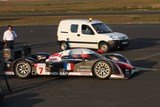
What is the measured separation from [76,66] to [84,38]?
9.61 m

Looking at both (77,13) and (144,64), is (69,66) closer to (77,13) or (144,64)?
(144,64)

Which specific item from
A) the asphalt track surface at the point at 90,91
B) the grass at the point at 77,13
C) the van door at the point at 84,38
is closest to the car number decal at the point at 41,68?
the asphalt track surface at the point at 90,91

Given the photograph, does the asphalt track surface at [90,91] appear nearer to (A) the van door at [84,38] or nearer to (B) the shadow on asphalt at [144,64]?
(B) the shadow on asphalt at [144,64]

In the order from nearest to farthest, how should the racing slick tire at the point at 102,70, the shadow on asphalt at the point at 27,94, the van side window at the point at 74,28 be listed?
the shadow on asphalt at the point at 27,94 < the racing slick tire at the point at 102,70 < the van side window at the point at 74,28

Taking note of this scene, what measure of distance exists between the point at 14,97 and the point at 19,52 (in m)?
4.57

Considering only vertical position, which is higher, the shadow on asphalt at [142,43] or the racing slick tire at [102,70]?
the shadow on asphalt at [142,43]

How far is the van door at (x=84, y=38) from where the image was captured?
26328mm

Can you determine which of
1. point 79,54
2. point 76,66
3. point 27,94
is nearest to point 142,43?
point 79,54

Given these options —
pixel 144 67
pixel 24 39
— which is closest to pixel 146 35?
pixel 24 39

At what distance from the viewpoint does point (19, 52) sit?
60.2ft

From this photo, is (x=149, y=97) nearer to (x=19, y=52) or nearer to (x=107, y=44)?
(x=19, y=52)

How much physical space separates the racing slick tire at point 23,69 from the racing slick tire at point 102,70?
7.81 ft

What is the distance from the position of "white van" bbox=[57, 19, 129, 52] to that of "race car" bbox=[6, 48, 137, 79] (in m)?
8.16

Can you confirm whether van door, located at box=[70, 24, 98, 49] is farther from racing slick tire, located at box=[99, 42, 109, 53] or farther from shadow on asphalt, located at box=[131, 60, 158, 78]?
shadow on asphalt, located at box=[131, 60, 158, 78]
